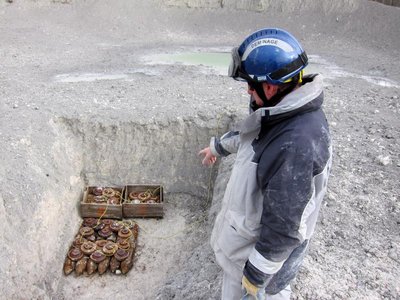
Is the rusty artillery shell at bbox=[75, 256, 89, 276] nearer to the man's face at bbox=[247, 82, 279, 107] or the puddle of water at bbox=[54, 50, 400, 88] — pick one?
the puddle of water at bbox=[54, 50, 400, 88]

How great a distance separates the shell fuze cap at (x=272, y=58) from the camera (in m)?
2.25

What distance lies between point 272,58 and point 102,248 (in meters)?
4.69

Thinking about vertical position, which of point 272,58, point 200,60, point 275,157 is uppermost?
point 272,58

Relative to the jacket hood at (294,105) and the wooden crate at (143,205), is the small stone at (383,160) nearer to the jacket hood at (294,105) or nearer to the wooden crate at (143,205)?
the wooden crate at (143,205)

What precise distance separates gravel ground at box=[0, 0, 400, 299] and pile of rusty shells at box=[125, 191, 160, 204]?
365 mm

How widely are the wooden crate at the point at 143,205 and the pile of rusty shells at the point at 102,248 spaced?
10.1 inches

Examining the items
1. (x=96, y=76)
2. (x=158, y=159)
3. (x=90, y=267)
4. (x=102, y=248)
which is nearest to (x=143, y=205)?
(x=158, y=159)

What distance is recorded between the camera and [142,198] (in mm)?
6906

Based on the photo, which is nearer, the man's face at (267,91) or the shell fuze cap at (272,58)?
the shell fuze cap at (272,58)

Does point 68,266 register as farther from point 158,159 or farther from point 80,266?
point 158,159

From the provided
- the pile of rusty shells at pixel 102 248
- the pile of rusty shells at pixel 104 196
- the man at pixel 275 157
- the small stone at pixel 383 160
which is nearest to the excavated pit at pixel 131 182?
the pile of rusty shells at pixel 102 248

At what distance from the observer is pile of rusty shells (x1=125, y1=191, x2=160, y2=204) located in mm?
6840

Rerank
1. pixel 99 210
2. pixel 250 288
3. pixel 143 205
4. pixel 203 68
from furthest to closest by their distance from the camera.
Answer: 1. pixel 203 68
2. pixel 143 205
3. pixel 99 210
4. pixel 250 288

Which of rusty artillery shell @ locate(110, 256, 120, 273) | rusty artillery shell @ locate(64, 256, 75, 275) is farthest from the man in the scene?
rusty artillery shell @ locate(64, 256, 75, 275)
